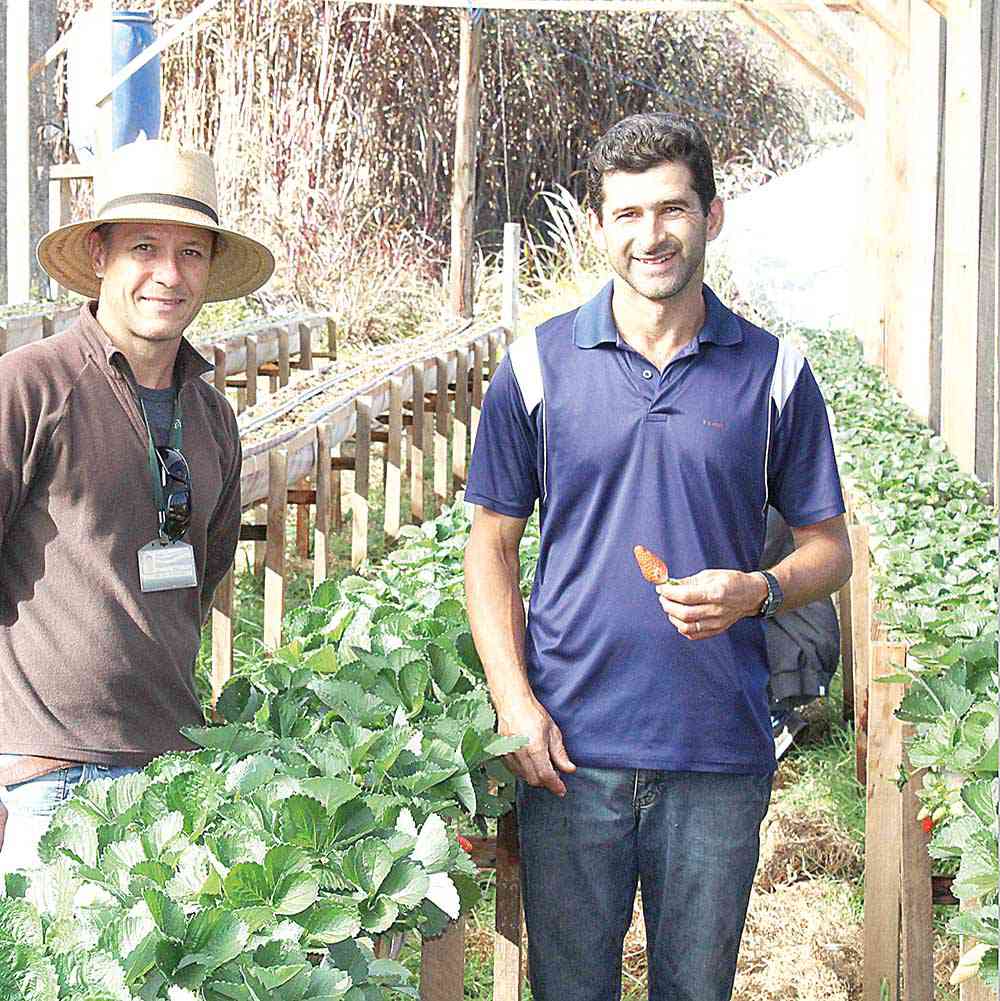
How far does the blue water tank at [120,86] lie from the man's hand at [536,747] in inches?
312

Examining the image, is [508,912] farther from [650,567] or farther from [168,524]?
[168,524]

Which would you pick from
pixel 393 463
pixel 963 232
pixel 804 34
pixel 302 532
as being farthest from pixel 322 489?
pixel 804 34

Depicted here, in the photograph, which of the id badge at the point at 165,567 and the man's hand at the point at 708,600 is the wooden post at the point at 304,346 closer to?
the id badge at the point at 165,567

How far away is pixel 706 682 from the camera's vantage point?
8.84 feet

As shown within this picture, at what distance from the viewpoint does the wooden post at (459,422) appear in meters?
10.3

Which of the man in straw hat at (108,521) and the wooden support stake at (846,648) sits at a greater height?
the man in straw hat at (108,521)

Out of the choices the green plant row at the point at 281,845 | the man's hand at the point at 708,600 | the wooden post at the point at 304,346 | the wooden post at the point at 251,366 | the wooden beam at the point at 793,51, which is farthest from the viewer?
the wooden post at the point at 304,346

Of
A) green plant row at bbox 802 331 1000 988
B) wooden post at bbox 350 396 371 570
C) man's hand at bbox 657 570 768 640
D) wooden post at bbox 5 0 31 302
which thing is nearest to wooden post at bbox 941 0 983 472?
green plant row at bbox 802 331 1000 988

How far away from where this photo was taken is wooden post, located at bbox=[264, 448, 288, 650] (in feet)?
19.4

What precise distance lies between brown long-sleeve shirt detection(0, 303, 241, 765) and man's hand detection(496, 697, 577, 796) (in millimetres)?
579

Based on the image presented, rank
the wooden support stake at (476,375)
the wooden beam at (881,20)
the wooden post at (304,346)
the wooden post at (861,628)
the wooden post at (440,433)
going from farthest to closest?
1. the wooden post at (304,346)
2. the wooden support stake at (476,375)
3. the wooden post at (440,433)
4. the wooden beam at (881,20)
5. the wooden post at (861,628)

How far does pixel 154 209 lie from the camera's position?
2.83 meters

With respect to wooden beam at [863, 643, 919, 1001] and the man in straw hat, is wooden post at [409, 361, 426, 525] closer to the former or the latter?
wooden beam at [863, 643, 919, 1001]

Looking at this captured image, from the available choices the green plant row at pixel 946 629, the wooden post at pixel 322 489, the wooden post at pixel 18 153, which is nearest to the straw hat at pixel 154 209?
the green plant row at pixel 946 629
